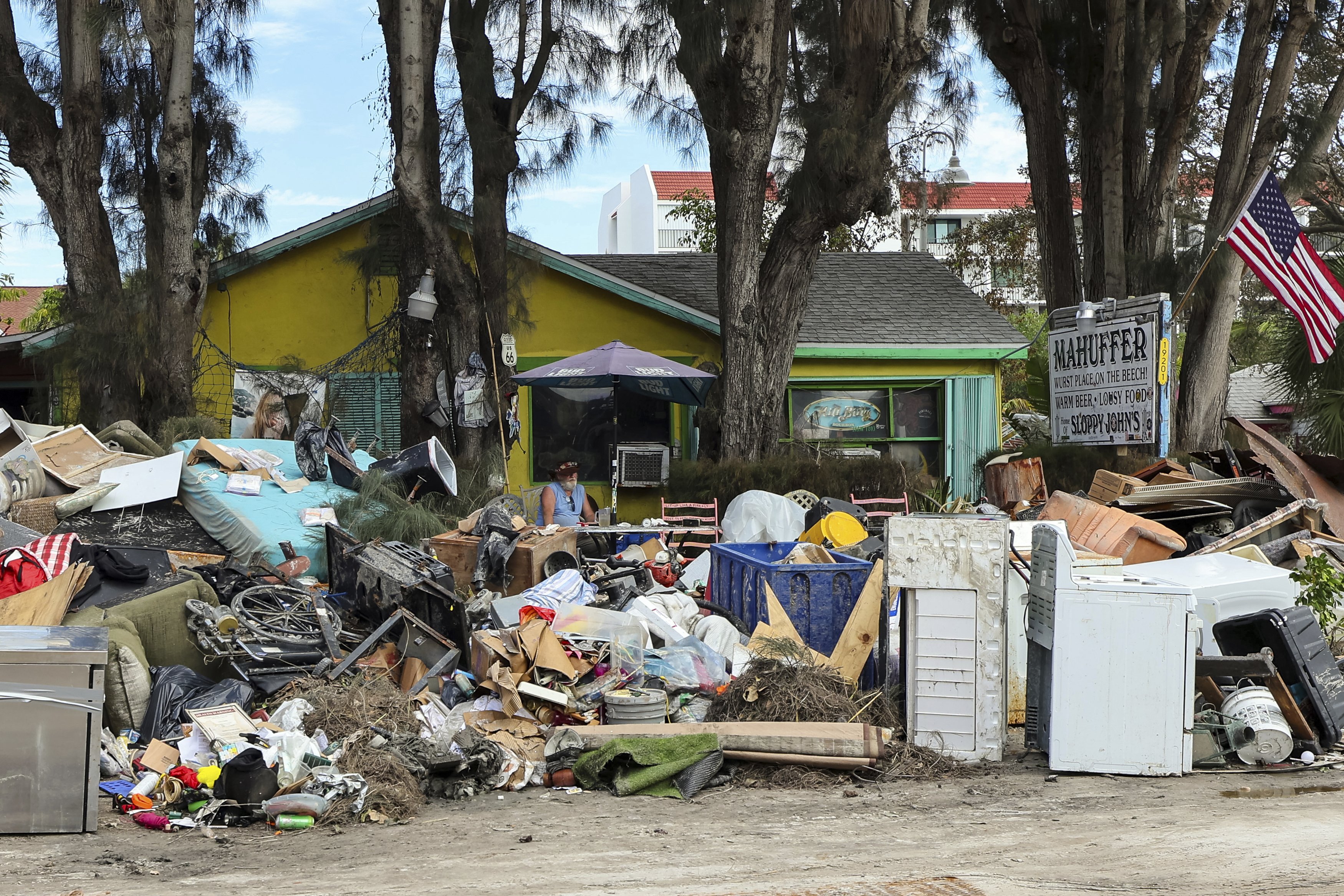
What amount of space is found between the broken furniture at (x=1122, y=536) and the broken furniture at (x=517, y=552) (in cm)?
420

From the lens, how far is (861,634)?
24.7ft

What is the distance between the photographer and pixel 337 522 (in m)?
11.1

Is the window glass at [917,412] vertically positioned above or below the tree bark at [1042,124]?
below

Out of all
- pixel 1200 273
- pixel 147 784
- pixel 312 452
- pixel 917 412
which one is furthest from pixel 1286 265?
pixel 147 784

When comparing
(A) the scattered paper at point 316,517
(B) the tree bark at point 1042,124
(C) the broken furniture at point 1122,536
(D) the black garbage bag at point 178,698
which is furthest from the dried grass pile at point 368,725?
(B) the tree bark at point 1042,124

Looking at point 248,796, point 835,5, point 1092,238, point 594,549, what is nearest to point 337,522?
point 594,549

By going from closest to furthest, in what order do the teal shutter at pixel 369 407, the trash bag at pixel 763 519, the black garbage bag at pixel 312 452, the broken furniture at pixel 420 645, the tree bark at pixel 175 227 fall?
the broken furniture at pixel 420 645 → the trash bag at pixel 763 519 → the black garbage bag at pixel 312 452 → the tree bark at pixel 175 227 → the teal shutter at pixel 369 407

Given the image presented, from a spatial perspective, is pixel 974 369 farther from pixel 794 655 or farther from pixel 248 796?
pixel 248 796

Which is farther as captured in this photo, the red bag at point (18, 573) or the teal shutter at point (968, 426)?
the teal shutter at point (968, 426)

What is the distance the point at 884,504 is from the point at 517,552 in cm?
481

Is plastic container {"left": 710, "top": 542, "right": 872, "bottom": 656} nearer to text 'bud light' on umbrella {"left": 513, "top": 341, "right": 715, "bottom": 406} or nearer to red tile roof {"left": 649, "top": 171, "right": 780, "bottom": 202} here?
text 'bud light' on umbrella {"left": 513, "top": 341, "right": 715, "bottom": 406}

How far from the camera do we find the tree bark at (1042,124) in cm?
1538

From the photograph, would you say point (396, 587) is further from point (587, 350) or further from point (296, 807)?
point (587, 350)

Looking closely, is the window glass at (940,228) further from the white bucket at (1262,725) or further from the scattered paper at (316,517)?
the white bucket at (1262,725)
